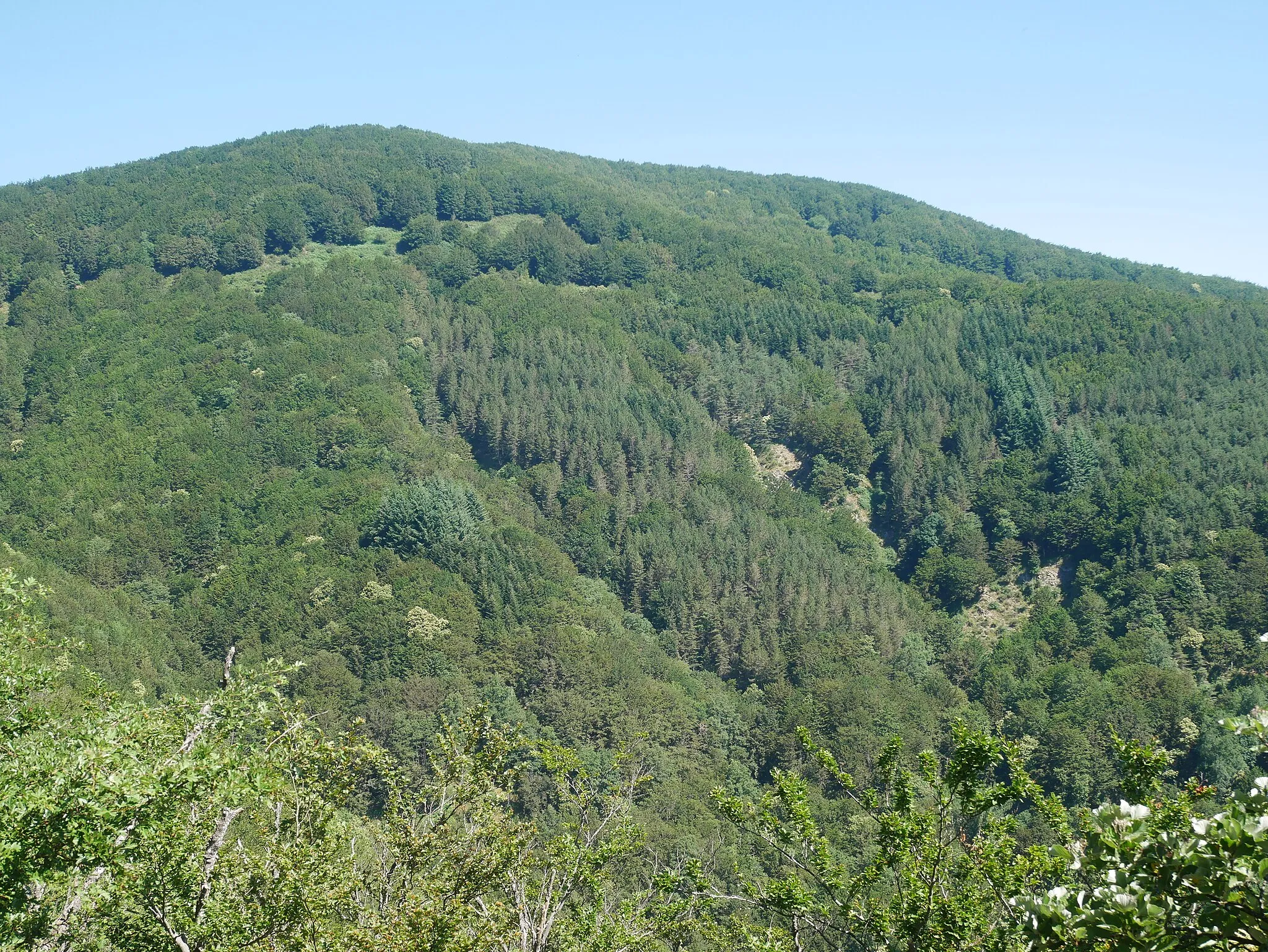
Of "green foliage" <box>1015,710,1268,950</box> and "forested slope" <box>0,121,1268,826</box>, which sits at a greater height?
"green foliage" <box>1015,710,1268,950</box>

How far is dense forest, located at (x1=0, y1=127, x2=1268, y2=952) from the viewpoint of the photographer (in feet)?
60.6

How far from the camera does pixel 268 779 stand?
55.1 ft

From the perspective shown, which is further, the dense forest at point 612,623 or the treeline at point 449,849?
the dense forest at point 612,623

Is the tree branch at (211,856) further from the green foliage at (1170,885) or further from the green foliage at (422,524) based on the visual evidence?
the green foliage at (422,524)

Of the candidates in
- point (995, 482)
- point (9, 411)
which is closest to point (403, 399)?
point (9, 411)

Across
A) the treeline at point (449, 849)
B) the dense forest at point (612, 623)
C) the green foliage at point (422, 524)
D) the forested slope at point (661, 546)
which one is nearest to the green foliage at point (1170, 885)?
the treeline at point (449, 849)

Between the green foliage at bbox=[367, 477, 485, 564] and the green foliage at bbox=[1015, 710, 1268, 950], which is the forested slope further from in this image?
the green foliage at bbox=[1015, 710, 1268, 950]

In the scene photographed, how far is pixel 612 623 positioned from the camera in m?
141

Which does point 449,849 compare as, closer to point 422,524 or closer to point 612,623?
point 612,623

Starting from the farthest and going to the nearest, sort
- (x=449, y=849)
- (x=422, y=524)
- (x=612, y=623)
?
1. (x=422, y=524)
2. (x=612, y=623)
3. (x=449, y=849)

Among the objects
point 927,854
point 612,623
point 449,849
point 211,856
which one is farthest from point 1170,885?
point 612,623

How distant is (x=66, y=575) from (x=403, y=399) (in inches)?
2874

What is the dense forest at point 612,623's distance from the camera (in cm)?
1848

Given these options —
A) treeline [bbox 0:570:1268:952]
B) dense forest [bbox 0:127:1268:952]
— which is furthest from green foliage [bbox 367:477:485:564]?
treeline [bbox 0:570:1268:952]
